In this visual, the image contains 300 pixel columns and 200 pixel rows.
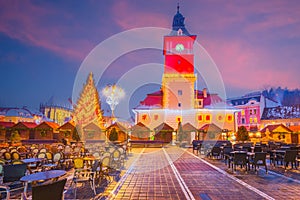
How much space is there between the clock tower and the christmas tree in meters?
12.0

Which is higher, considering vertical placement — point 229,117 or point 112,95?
point 112,95

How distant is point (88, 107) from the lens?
3928 centimetres

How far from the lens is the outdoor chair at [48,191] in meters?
3.31

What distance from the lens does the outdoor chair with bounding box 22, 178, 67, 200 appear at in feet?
10.9

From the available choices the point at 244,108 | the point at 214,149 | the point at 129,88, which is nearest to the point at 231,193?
the point at 214,149

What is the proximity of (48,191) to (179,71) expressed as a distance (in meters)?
36.9

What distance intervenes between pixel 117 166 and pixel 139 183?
8.30ft

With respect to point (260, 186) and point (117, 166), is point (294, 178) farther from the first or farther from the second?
point (117, 166)

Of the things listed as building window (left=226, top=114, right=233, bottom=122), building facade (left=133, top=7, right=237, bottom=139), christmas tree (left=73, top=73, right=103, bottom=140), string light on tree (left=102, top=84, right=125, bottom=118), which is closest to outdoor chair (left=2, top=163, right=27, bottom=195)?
string light on tree (left=102, top=84, right=125, bottom=118)

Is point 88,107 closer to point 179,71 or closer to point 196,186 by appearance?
point 179,71

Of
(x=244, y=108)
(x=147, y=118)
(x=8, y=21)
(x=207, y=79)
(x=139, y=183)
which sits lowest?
(x=139, y=183)

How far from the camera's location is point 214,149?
14.6 m

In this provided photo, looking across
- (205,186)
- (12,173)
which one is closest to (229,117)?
(205,186)

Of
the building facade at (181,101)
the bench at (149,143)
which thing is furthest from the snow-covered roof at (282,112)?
the bench at (149,143)
